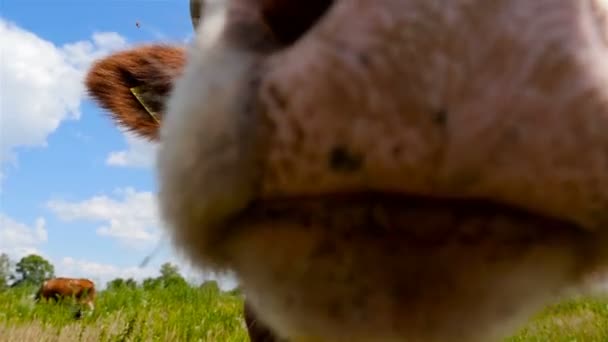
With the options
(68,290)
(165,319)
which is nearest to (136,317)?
(165,319)

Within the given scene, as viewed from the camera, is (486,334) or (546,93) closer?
(546,93)

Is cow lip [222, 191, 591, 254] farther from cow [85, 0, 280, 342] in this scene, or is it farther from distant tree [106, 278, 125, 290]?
distant tree [106, 278, 125, 290]

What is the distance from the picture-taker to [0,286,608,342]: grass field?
4.84m

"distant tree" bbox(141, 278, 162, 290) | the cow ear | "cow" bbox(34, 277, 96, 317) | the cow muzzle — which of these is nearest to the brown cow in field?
"cow" bbox(34, 277, 96, 317)

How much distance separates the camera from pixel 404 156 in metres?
0.99

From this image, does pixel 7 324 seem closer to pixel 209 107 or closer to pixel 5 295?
pixel 5 295

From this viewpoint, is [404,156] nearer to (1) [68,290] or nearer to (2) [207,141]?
(2) [207,141]

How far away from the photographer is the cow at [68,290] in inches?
277

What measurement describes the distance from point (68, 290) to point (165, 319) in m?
2.05

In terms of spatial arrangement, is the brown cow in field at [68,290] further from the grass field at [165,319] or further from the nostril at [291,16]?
the nostril at [291,16]

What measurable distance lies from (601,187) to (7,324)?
16.7 feet

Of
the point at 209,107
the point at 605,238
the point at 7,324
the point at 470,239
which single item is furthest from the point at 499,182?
the point at 7,324

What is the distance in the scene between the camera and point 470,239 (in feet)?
3.42

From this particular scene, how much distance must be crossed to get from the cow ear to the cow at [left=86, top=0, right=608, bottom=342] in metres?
1.35
